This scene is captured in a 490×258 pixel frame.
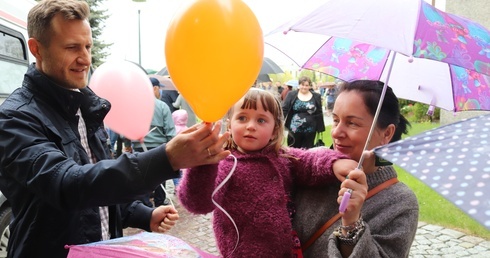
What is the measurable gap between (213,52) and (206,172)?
0.47 meters

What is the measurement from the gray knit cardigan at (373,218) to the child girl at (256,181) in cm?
6

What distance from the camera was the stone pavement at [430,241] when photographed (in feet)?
14.2

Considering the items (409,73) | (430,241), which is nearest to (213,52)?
(409,73)

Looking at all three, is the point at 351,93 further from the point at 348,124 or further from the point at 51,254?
the point at 51,254

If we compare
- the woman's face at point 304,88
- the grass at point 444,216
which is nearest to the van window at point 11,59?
the woman's face at point 304,88

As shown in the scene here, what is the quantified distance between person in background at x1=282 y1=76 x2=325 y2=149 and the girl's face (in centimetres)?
535

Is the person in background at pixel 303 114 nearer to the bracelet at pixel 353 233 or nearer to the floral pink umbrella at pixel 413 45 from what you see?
the floral pink umbrella at pixel 413 45

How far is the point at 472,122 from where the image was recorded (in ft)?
3.61

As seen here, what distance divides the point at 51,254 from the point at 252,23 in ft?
3.78

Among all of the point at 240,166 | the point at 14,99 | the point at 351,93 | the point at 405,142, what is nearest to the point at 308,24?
the point at 351,93

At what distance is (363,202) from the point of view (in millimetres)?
1458

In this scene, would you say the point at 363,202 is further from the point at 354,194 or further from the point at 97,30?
the point at 97,30

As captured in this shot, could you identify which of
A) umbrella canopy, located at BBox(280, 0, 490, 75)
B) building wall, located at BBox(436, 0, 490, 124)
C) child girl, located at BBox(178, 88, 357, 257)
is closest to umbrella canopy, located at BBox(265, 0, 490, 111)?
umbrella canopy, located at BBox(280, 0, 490, 75)

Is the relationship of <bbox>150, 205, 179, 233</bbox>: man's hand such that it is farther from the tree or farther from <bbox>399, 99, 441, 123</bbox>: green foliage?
the tree
